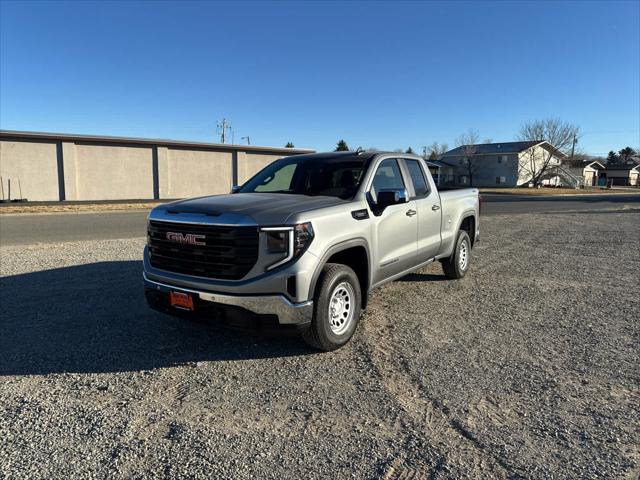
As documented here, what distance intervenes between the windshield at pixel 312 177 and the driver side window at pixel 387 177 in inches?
8.0

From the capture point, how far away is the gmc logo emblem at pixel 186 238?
161 inches

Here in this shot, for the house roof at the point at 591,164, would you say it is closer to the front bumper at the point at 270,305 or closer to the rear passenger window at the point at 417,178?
the rear passenger window at the point at 417,178

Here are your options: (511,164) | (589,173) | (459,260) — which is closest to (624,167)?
(589,173)

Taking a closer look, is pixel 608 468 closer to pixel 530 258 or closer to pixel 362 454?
pixel 362 454

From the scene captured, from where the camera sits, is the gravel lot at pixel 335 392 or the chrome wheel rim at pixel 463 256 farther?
the chrome wheel rim at pixel 463 256

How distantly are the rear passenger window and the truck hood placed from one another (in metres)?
1.75

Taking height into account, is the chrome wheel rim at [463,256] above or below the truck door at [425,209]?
below

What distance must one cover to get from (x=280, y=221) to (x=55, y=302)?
392cm

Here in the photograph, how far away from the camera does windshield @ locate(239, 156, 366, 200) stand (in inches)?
203

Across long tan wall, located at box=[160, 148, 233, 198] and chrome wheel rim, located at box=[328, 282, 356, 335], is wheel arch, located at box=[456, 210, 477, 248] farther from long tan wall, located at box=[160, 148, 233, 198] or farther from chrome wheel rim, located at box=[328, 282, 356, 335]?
long tan wall, located at box=[160, 148, 233, 198]

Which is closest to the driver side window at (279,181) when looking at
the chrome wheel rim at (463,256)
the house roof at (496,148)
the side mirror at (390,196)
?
the side mirror at (390,196)

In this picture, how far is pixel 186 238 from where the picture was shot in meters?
4.17

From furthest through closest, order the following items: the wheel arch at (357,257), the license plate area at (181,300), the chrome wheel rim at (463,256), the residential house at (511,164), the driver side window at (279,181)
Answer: the residential house at (511,164) < the chrome wheel rim at (463,256) < the driver side window at (279,181) < the wheel arch at (357,257) < the license plate area at (181,300)

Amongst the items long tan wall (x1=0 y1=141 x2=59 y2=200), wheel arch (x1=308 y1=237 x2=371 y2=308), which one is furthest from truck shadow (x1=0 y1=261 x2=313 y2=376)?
long tan wall (x1=0 y1=141 x2=59 y2=200)
